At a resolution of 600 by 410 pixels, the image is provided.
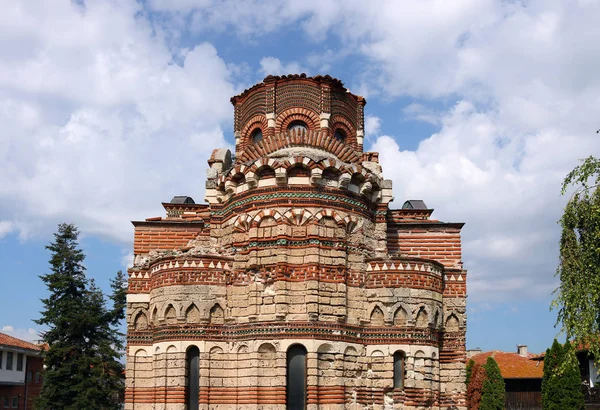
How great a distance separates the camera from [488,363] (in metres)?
33.2

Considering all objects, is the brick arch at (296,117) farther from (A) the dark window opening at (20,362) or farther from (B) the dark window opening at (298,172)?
(A) the dark window opening at (20,362)

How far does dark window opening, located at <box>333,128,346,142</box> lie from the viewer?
20.4 meters

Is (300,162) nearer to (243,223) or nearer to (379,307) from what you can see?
(243,223)

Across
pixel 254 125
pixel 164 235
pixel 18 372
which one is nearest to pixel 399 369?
pixel 254 125

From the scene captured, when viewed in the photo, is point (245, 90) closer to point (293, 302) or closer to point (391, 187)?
point (391, 187)

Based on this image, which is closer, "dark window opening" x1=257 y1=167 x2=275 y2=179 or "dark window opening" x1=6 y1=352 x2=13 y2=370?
"dark window opening" x1=257 y1=167 x2=275 y2=179

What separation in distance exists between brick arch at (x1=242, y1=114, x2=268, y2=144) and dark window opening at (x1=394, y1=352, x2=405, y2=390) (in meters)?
7.61

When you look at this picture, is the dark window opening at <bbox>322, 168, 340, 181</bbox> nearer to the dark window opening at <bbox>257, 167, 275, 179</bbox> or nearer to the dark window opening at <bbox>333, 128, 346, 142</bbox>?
the dark window opening at <bbox>257, 167, 275, 179</bbox>

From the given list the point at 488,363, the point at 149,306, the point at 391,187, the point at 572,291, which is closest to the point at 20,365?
the point at 149,306

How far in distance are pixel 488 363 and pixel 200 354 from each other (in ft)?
67.8

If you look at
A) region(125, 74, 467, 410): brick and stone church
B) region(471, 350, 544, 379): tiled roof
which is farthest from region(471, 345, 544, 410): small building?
region(125, 74, 467, 410): brick and stone church

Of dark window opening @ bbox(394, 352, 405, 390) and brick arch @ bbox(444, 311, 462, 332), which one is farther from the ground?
brick arch @ bbox(444, 311, 462, 332)

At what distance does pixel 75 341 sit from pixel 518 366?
2586cm

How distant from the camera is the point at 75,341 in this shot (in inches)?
1046
